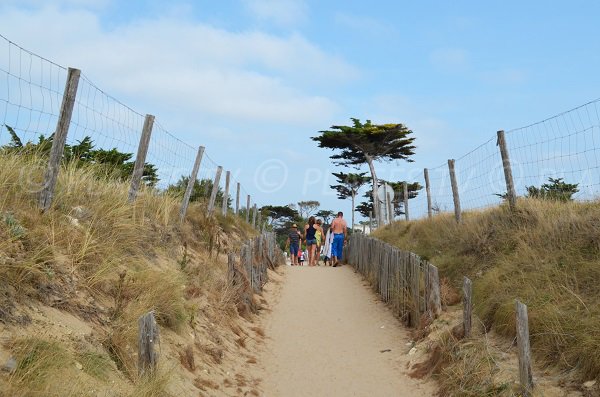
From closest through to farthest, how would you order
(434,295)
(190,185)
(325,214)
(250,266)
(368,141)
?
(434,295), (190,185), (250,266), (368,141), (325,214)

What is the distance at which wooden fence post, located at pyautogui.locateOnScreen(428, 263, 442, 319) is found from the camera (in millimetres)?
7219

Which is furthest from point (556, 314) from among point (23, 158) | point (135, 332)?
point (23, 158)

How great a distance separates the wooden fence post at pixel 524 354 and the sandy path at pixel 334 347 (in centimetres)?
135

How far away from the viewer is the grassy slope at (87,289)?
3.30m

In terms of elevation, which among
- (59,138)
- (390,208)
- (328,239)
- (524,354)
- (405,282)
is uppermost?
(390,208)

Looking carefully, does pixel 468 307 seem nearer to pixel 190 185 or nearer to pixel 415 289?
pixel 415 289

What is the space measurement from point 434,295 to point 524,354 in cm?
284

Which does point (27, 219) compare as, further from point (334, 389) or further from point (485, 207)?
point (485, 207)

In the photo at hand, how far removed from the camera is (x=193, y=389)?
4664 millimetres

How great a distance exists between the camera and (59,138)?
206 inches

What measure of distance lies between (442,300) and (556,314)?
2674 mm

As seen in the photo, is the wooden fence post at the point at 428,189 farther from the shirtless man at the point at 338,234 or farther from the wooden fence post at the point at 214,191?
the wooden fence post at the point at 214,191

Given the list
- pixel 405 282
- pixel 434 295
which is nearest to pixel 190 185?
pixel 405 282

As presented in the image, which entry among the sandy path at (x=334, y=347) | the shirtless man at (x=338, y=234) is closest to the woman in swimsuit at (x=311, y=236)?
the shirtless man at (x=338, y=234)
